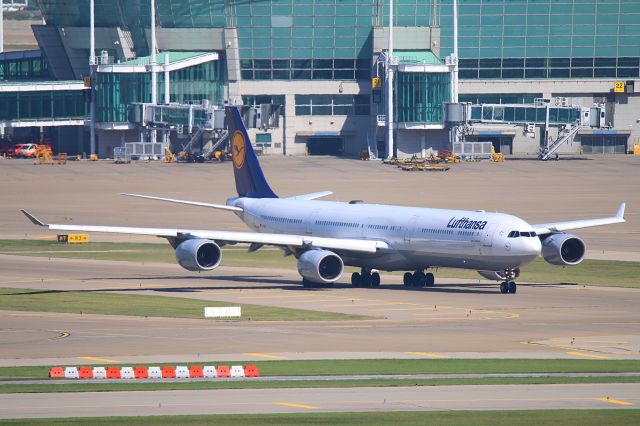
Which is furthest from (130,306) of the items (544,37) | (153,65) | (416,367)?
(544,37)

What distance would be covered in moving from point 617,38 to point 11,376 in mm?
153072

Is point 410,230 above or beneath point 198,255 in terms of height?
above

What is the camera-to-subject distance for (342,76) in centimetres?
18462

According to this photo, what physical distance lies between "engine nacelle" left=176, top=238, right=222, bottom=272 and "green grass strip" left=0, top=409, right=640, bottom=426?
105ft

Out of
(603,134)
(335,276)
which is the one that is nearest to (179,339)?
(335,276)

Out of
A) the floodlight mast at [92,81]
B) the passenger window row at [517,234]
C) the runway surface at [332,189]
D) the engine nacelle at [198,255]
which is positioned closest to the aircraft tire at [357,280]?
the engine nacelle at [198,255]

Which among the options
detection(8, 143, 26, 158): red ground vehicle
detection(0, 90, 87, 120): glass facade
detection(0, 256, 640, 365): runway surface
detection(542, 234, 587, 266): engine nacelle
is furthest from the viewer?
detection(0, 90, 87, 120): glass facade

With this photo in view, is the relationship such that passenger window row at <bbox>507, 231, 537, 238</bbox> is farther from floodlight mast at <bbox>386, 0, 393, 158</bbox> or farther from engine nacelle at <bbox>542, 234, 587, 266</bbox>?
floodlight mast at <bbox>386, 0, 393, 158</bbox>

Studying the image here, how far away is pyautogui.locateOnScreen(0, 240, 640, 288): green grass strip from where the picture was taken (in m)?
77.4

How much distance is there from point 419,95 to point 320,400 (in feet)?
451

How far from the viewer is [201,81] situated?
594ft

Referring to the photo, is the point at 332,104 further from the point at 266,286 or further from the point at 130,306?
the point at 130,306

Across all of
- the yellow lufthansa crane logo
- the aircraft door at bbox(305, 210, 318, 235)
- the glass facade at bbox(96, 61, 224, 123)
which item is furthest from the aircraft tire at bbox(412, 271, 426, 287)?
the glass facade at bbox(96, 61, 224, 123)

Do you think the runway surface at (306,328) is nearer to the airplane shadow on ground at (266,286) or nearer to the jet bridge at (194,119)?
the airplane shadow on ground at (266,286)
